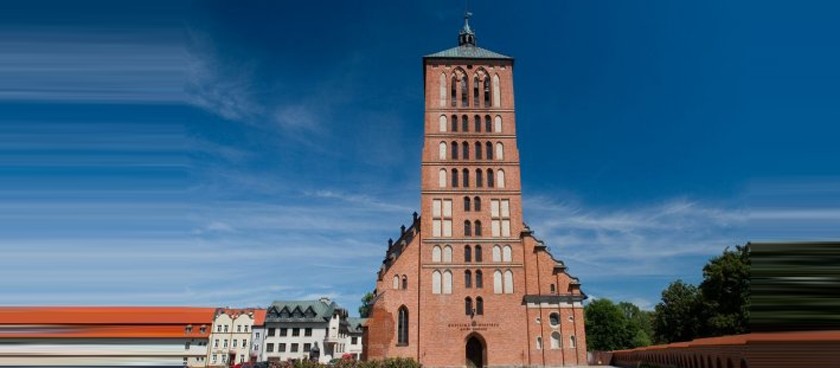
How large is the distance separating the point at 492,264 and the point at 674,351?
13240 millimetres

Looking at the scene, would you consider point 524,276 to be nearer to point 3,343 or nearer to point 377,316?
Result: point 377,316

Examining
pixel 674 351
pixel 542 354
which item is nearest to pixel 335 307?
pixel 542 354

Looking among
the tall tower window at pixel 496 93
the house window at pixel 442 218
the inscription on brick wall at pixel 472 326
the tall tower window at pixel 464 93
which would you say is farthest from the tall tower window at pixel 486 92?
the inscription on brick wall at pixel 472 326

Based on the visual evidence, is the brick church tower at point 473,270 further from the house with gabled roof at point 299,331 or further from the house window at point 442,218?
the house with gabled roof at point 299,331

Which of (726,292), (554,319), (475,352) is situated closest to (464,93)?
(554,319)

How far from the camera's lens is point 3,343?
8.38 metres

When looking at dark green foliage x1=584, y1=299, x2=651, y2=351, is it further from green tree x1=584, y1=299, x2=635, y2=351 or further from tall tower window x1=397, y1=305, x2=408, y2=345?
tall tower window x1=397, y1=305, x2=408, y2=345

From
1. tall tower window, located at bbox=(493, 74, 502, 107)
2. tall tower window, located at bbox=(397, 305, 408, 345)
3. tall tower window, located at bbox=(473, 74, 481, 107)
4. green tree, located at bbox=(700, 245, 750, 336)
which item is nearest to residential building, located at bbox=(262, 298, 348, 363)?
tall tower window, located at bbox=(397, 305, 408, 345)

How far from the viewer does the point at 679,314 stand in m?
45.9

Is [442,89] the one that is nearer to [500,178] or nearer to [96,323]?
[500,178]

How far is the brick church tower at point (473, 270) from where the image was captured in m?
36.2

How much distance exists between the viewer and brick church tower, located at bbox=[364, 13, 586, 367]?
36250mm

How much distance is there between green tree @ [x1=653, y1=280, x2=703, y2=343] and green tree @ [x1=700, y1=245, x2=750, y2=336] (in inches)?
53.2

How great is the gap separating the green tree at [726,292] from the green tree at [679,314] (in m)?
1.35
